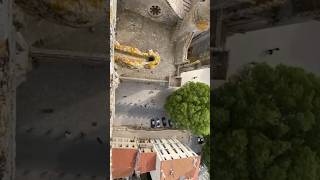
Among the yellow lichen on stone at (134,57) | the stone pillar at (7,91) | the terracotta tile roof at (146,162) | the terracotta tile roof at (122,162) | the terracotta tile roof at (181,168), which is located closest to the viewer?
the stone pillar at (7,91)

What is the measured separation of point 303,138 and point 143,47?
3658 mm

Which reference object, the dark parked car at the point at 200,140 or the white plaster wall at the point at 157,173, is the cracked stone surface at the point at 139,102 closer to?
the dark parked car at the point at 200,140

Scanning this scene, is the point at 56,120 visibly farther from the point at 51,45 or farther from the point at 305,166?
the point at 305,166

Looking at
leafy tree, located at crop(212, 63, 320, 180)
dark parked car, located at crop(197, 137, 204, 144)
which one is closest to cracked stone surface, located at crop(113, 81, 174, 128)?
dark parked car, located at crop(197, 137, 204, 144)

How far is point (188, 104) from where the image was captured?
5148 mm

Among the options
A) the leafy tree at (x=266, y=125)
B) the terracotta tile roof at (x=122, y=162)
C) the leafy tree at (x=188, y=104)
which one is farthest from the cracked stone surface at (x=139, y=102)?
the leafy tree at (x=266, y=125)

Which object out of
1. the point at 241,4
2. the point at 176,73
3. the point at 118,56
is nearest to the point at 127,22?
the point at 118,56

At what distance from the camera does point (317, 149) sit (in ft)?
3.22

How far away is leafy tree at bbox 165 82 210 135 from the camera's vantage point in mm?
4844

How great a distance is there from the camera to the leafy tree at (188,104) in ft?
15.9

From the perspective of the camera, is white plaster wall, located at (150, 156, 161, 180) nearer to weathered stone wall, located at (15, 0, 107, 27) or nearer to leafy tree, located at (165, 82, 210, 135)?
leafy tree, located at (165, 82, 210, 135)

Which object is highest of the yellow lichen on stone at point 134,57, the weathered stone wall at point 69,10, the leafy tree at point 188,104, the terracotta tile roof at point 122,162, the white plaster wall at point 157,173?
the yellow lichen on stone at point 134,57

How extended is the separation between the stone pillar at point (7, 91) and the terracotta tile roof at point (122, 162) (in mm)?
2213

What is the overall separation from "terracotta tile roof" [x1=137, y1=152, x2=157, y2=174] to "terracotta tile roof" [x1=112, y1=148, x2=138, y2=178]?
10 centimetres
